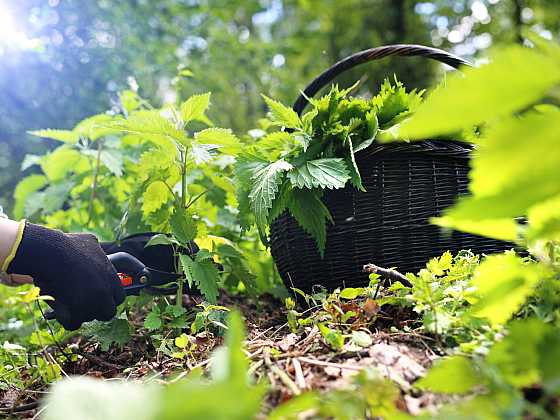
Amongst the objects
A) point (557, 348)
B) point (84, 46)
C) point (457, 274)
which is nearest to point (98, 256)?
point (457, 274)

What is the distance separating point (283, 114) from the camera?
141 cm

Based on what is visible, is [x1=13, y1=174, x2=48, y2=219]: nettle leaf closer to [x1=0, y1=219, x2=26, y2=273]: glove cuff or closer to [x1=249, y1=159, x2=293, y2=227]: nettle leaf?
[x1=0, y1=219, x2=26, y2=273]: glove cuff

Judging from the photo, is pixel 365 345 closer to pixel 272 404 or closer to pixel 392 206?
pixel 272 404

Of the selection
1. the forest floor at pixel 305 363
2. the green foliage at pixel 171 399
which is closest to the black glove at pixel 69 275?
the forest floor at pixel 305 363

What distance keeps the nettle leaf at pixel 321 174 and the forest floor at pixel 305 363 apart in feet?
0.97

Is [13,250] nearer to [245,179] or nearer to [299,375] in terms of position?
[245,179]

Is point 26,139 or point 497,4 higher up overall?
point 497,4

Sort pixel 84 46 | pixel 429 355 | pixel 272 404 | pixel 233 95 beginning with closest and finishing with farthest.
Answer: pixel 272 404 < pixel 429 355 < pixel 84 46 < pixel 233 95

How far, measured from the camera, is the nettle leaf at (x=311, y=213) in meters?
1.33

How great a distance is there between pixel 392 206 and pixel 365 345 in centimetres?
55

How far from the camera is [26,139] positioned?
4.85 metres

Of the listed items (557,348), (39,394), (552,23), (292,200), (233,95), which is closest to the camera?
(557,348)

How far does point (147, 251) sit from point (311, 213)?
0.55m

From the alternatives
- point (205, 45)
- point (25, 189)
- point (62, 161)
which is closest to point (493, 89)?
point (62, 161)
